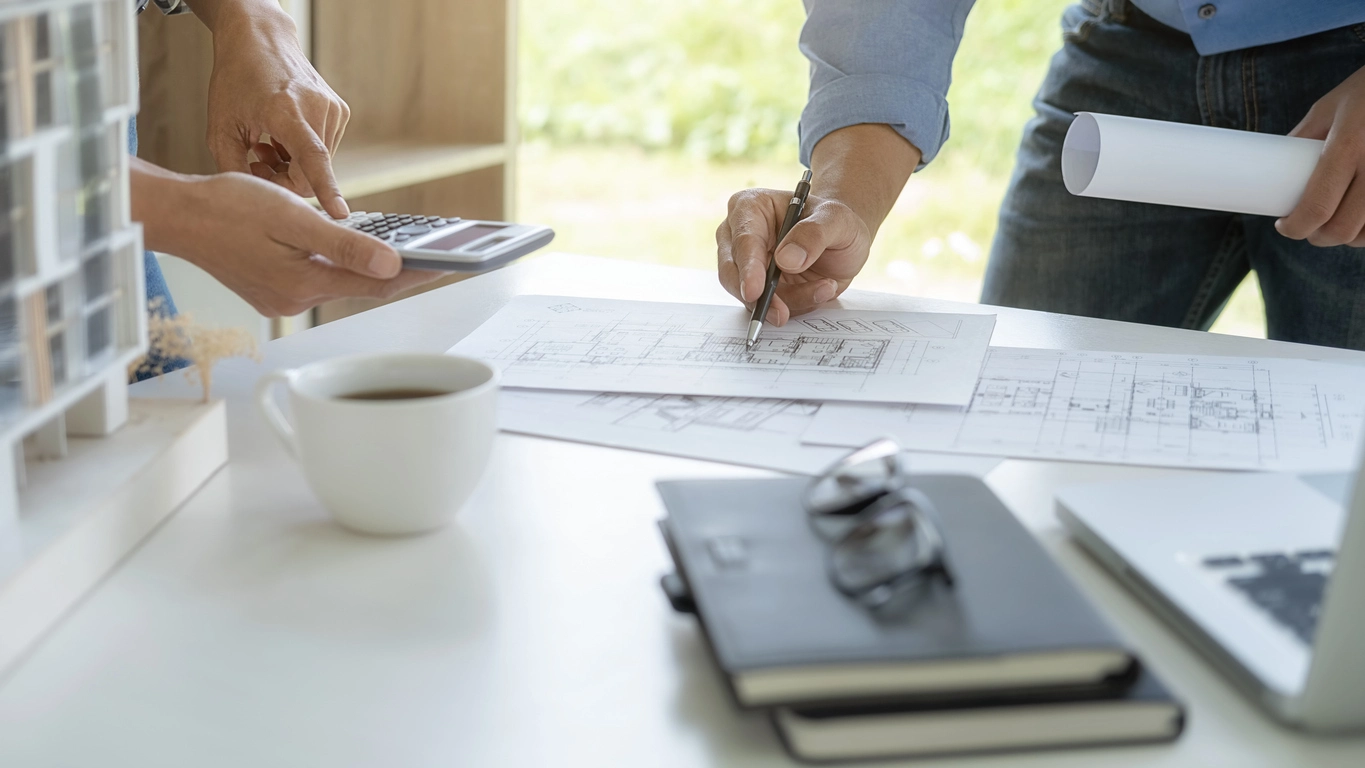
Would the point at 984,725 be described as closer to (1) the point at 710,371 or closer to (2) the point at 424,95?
(1) the point at 710,371

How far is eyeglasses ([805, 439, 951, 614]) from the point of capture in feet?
1.47

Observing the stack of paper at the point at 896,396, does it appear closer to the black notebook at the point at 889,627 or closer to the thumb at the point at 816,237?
the thumb at the point at 816,237

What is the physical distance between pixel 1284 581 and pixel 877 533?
0.62ft

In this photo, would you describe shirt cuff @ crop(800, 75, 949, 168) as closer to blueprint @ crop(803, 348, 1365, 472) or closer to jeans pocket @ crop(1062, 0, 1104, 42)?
jeans pocket @ crop(1062, 0, 1104, 42)

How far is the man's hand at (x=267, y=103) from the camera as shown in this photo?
1.04 m

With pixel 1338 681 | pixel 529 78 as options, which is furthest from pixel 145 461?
pixel 529 78

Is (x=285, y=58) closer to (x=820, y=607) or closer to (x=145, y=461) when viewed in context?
(x=145, y=461)

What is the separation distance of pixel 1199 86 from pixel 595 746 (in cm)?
112

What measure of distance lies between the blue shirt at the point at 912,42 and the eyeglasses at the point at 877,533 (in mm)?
759

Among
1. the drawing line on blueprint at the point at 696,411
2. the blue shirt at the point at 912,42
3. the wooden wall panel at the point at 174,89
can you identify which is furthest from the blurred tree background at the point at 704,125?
the drawing line on blueprint at the point at 696,411

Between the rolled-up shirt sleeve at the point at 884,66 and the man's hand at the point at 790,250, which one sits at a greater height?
the rolled-up shirt sleeve at the point at 884,66

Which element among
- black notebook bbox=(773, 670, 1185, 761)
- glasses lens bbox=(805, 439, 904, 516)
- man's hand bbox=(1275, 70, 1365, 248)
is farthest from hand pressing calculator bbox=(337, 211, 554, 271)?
man's hand bbox=(1275, 70, 1365, 248)

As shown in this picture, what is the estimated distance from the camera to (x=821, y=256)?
41.5 inches

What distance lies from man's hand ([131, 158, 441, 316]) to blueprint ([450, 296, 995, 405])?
14 cm
